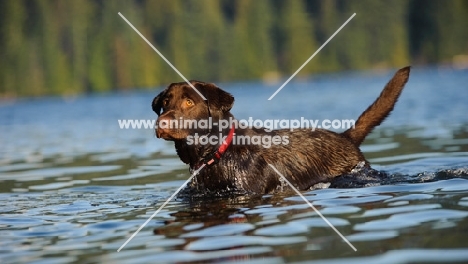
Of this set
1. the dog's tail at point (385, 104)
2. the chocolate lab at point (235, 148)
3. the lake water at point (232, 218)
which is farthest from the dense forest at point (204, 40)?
the chocolate lab at point (235, 148)

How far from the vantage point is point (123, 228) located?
8328 mm

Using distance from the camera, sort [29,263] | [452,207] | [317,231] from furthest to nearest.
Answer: [452,207] → [317,231] → [29,263]

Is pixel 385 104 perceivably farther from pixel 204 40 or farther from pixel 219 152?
pixel 204 40

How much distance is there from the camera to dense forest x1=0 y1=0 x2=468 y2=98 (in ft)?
365

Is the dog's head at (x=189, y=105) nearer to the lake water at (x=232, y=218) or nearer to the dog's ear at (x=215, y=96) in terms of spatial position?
the dog's ear at (x=215, y=96)

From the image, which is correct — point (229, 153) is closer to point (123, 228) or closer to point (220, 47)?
point (123, 228)

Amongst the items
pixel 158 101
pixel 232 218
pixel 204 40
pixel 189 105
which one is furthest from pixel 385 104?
pixel 204 40

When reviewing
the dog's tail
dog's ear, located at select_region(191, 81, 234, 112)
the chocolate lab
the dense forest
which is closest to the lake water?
the chocolate lab

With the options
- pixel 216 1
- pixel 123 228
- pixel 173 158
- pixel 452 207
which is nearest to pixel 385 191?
pixel 452 207

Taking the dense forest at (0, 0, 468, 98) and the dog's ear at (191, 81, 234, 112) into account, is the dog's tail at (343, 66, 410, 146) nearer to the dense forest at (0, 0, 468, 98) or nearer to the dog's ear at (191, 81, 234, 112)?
the dog's ear at (191, 81, 234, 112)

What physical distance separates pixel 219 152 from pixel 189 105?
0.71 meters

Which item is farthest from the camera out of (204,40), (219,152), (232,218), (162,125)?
(204,40)

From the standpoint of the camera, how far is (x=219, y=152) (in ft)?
32.8

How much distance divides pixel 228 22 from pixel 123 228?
115376 millimetres
